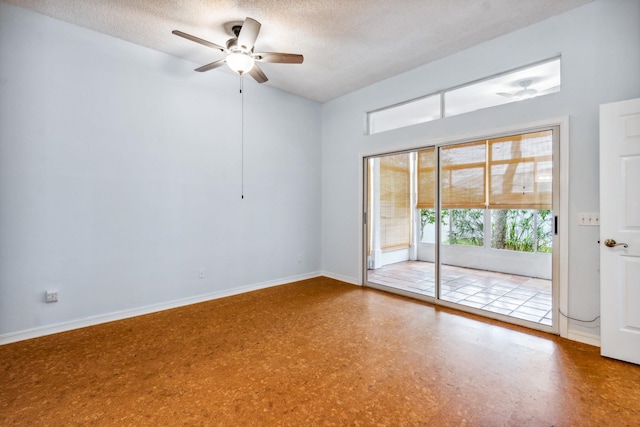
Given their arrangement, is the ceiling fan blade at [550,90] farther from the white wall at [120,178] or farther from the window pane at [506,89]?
the white wall at [120,178]

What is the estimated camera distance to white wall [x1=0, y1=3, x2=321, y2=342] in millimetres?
2867

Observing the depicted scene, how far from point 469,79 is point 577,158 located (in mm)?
1478

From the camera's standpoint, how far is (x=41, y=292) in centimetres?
296

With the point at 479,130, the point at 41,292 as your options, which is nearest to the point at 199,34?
the point at 41,292

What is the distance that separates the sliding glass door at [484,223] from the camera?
3.28 m

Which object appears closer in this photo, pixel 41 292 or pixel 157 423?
pixel 157 423

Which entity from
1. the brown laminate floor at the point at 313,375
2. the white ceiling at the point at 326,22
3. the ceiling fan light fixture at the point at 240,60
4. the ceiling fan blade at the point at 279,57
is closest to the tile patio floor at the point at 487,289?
the brown laminate floor at the point at 313,375

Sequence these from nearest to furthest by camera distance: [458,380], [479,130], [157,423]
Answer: [157,423] < [458,380] < [479,130]

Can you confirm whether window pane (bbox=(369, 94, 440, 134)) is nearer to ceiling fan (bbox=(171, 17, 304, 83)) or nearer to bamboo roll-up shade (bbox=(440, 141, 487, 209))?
bamboo roll-up shade (bbox=(440, 141, 487, 209))

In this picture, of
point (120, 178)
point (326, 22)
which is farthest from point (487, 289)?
point (120, 178)

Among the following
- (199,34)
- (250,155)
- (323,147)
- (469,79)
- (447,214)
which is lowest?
(447,214)

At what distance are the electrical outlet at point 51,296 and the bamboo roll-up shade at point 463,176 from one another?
4.59 meters

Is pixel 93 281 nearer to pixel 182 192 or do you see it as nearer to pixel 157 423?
pixel 182 192

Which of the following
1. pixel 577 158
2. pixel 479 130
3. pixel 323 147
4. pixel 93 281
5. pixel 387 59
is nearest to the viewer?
pixel 577 158
